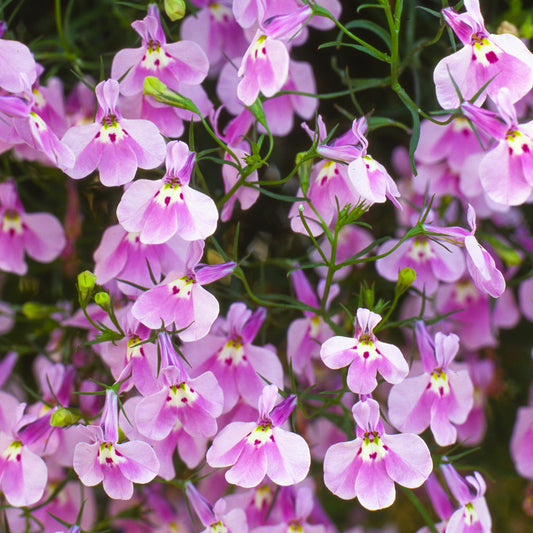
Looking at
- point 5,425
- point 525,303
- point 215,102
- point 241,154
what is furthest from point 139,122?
point 525,303

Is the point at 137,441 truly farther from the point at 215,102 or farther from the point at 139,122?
the point at 215,102

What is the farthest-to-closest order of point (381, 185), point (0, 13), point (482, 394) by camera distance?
point (482, 394) < point (0, 13) < point (381, 185)

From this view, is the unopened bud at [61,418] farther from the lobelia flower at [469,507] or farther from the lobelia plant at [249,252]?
the lobelia flower at [469,507]

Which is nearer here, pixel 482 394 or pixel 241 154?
pixel 241 154

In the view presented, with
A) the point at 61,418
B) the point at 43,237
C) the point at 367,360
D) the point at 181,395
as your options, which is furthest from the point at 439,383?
the point at 43,237

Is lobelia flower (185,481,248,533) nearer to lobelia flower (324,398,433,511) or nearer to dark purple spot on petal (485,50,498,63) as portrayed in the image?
lobelia flower (324,398,433,511)

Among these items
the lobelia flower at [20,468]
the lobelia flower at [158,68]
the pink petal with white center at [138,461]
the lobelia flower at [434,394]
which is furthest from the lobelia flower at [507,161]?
the lobelia flower at [20,468]
